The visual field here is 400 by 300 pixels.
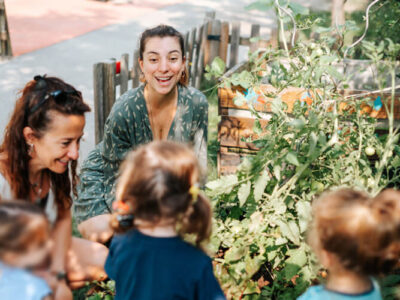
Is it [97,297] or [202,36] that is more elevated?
[202,36]

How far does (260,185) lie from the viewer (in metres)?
2.05

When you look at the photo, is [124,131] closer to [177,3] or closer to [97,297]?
[97,297]

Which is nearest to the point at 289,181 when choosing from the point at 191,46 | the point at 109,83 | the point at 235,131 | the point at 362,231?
the point at 362,231

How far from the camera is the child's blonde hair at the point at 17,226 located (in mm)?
1340

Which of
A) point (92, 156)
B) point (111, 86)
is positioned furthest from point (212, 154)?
point (92, 156)

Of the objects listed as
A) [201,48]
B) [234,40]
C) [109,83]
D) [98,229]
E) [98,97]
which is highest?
[234,40]

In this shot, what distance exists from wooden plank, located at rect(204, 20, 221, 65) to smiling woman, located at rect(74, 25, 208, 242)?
2899 millimetres

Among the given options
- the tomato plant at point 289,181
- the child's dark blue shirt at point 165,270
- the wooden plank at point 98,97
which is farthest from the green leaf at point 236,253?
the wooden plank at point 98,97

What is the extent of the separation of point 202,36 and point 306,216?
12.9 feet

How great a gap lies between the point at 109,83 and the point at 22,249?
247 centimetres

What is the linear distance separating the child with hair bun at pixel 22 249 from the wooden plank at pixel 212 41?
4.68 meters

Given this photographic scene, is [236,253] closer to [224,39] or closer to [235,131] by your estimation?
[235,131]

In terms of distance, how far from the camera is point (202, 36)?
561cm

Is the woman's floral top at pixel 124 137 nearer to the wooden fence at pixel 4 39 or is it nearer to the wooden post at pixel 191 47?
the wooden post at pixel 191 47
